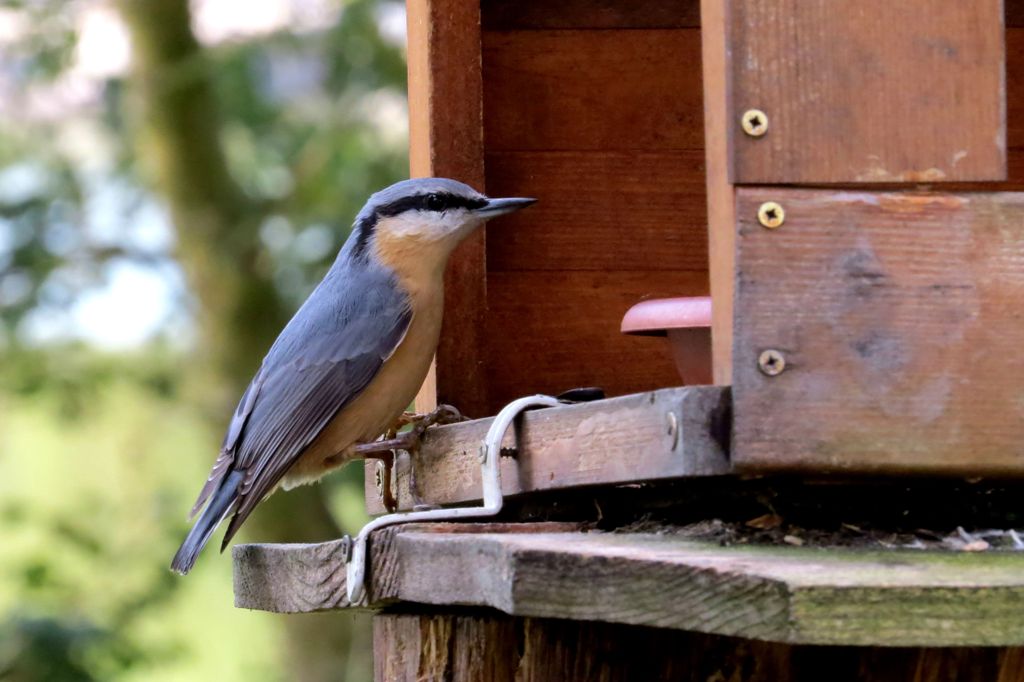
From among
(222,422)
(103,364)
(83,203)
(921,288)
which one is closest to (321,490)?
(222,422)

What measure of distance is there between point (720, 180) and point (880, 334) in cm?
32

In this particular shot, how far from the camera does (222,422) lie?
25.2 feet

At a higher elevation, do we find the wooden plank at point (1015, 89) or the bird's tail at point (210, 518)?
the wooden plank at point (1015, 89)

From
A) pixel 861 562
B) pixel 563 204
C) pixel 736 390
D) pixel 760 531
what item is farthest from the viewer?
pixel 563 204

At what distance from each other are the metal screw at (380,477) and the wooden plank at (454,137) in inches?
7.5

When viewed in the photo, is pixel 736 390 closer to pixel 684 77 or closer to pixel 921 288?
pixel 921 288

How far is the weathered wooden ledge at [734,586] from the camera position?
1.72 meters

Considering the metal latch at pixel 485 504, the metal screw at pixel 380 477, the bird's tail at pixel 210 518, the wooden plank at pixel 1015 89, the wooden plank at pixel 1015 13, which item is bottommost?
the bird's tail at pixel 210 518

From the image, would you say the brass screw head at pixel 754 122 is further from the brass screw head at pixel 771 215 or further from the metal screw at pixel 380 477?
the metal screw at pixel 380 477

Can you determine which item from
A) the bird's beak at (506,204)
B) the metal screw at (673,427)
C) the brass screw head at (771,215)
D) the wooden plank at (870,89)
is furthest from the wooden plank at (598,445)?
the bird's beak at (506,204)

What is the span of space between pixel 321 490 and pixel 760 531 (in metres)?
5.51

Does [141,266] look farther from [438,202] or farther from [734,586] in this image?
[734,586]

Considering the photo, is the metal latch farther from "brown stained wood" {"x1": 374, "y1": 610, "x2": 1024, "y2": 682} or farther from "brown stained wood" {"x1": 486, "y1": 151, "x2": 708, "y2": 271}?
"brown stained wood" {"x1": 486, "y1": 151, "x2": 708, "y2": 271}

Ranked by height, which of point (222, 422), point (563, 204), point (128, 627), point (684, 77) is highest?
point (684, 77)
